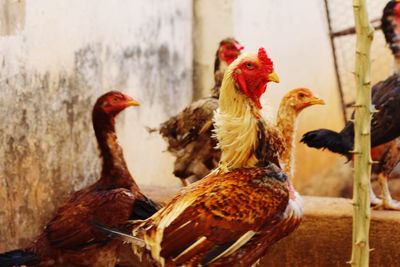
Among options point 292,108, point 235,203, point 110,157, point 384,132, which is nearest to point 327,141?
point 384,132

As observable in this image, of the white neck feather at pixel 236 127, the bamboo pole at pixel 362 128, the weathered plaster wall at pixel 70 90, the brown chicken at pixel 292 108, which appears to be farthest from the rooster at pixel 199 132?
the bamboo pole at pixel 362 128

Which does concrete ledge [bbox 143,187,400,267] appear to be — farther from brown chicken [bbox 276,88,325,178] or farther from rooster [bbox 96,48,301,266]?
rooster [bbox 96,48,301,266]

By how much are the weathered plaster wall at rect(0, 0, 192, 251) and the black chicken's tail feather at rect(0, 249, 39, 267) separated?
64 centimetres

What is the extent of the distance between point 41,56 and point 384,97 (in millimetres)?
1959

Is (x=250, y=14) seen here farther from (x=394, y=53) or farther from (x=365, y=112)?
(x=365, y=112)

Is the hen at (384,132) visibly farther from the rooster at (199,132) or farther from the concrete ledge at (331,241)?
the rooster at (199,132)

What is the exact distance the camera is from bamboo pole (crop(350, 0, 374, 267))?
4.52ft

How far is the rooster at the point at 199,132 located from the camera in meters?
4.45

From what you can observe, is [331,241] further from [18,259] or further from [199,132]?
[18,259]

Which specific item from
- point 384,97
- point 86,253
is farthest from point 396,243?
point 86,253

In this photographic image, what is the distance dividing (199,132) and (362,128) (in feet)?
10.2

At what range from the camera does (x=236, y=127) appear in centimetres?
278

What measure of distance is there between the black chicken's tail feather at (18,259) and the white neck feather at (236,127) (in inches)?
46.5

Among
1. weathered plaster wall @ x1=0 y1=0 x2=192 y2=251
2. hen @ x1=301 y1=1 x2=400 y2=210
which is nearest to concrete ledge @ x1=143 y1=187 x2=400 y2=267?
hen @ x1=301 y1=1 x2=400 y2=210
